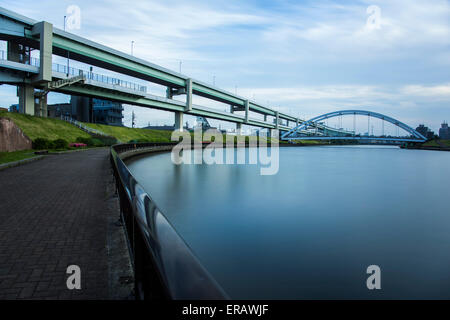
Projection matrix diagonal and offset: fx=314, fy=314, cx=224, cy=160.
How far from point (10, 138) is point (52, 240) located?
73.1ft

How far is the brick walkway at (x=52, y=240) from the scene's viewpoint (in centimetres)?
351

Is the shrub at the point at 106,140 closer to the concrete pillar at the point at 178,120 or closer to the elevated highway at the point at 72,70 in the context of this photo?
the elevated highway at the point at 72,70

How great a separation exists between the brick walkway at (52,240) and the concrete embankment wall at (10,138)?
14.1 meters

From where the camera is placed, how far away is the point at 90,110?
83.1 metres

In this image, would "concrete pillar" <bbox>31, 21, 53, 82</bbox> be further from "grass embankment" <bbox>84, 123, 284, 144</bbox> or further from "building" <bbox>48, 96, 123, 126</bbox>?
"building" <bbox>48, 96, 123, 126</bbox>

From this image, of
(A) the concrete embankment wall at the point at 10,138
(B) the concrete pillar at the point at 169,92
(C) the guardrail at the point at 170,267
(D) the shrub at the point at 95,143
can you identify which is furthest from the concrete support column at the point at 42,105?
(C) the guardrail at the point at 170,267

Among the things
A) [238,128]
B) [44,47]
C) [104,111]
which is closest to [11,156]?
[44,47]

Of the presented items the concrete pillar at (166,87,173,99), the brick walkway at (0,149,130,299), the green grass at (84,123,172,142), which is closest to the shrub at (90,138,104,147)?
the green grass at (84,123,172,142)

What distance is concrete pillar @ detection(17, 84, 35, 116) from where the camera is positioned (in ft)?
122

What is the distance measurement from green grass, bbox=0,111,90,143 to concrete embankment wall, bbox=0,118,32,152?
5418 millimetres

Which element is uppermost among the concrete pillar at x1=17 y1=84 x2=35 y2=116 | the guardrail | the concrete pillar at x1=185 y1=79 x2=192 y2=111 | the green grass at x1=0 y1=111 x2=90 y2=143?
the concrete pillar at x1=185 y1=79 x2=192 y2=111

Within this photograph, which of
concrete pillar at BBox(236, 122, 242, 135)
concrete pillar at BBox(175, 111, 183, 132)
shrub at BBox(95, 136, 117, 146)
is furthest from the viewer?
concrete pillar at BBox(236, 122, 242, 135)

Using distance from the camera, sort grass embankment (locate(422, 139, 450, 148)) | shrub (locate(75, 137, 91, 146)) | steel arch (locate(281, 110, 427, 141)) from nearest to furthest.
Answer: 1. shrub (locate(75, 137, 91, 146))
2. grass embankment (locate(422, 139, 450, 148))
3. steel arch (locate(281, 110, 427, 141))
